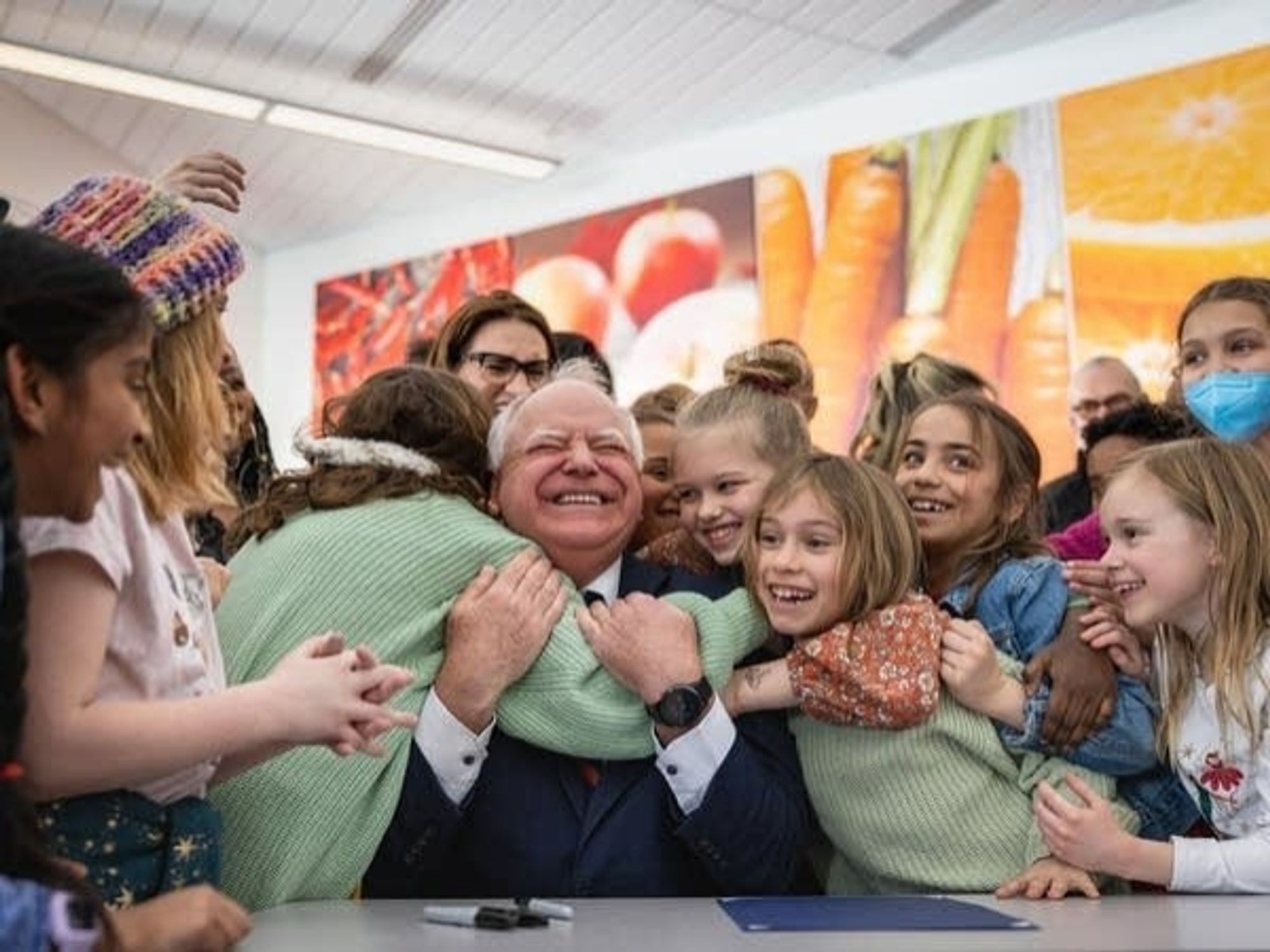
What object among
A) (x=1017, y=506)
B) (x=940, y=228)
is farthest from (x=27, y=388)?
(x=940, y=228)

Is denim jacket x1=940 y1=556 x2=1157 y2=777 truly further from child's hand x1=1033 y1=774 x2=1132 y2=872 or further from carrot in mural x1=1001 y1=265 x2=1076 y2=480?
carrot in mural x1=1001 y1=265 x2=1076 y2=480

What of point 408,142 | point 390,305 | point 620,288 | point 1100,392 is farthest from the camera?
point 390,305

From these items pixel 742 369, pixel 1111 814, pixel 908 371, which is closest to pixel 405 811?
pixel 1111 814

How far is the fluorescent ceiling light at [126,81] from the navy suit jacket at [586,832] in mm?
5216

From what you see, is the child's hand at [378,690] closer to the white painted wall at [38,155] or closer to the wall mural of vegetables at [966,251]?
the wall mural of vegetables at [966,251]

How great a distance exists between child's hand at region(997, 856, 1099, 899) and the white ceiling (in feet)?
14.5

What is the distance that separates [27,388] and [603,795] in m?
1.10

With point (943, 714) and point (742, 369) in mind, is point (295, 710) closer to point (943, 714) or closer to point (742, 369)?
point (943, 714)

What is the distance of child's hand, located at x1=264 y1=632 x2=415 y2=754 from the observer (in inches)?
52.9

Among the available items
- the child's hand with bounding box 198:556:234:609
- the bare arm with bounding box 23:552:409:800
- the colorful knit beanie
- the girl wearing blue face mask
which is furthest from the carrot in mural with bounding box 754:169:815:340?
the bare arm with bounding box 23:552:409:800

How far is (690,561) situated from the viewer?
2482 millimetres

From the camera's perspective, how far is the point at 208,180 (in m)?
2.09

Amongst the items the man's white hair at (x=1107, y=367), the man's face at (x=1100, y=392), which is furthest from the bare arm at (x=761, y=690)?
the man's white hair at (x=1107, y=367)

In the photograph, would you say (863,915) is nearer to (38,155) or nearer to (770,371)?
(770,371)
